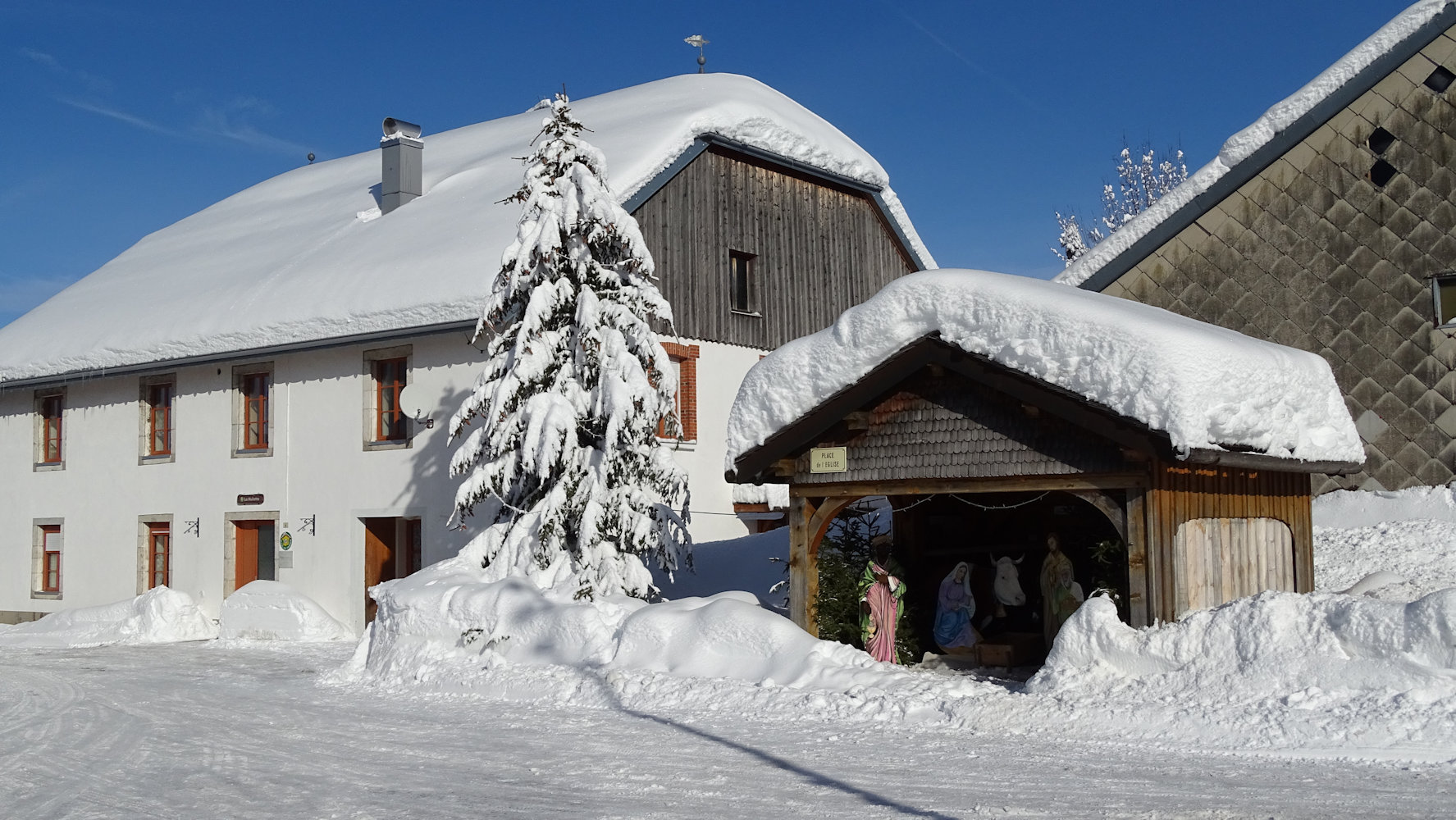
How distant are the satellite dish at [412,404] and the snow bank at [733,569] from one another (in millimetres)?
4147

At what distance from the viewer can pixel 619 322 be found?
16000mm

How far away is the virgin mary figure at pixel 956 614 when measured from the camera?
45.6ft

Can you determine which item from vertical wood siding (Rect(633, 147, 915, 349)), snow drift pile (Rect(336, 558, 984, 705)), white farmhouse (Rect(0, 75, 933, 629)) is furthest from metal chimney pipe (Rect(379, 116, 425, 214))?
snow drift pile (Rect(336, 558, 984, 705))

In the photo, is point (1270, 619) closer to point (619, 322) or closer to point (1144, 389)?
point (1144, 389)

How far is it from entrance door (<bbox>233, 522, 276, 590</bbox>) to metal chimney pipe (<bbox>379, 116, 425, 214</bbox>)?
625cm

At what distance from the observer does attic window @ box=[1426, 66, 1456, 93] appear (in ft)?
49.9

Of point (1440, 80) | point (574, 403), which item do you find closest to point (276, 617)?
point (574, 403)

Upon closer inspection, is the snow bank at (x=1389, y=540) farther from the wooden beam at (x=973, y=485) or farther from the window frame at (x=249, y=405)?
the window frame at (x=249, y=405)

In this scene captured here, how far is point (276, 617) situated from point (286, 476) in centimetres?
243

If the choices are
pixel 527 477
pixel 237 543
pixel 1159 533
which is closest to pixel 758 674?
pixel 1159 533

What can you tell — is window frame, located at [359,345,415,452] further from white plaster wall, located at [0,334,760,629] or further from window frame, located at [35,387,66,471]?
window frame, located at [35,387,66,471]

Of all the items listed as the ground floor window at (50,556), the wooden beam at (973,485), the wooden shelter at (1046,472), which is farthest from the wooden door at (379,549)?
the wooden beam at (973,485)

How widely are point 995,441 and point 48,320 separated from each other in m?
22.2

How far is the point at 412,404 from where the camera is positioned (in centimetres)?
2022
